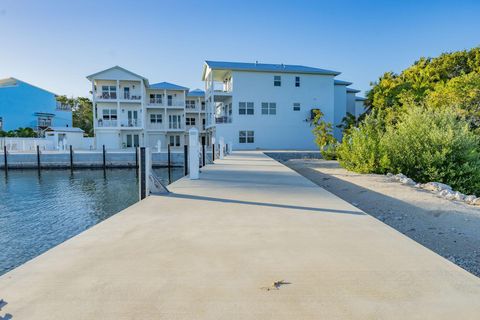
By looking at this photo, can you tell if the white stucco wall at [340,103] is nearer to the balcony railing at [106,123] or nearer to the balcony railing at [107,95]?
the balcony railing at [106,123]

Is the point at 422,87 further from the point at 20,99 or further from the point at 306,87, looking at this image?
the point at 20,99

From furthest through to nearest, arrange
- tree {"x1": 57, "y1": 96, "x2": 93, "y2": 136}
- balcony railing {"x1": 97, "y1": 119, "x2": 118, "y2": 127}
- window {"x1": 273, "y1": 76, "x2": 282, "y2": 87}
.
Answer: tree {"x1": 57, "y1": 96, "x2": 93, "y2": 136} < window {"x1": 273, "y1": 76, "x2": 282, "y2": 87} < balcony railing {"x1": 97, "y1": 119, "x2": 118, "y2": 127}

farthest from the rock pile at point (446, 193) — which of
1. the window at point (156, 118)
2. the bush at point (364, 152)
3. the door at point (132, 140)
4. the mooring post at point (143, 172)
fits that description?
the window at point (156, 118)

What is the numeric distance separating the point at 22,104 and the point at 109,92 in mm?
17958

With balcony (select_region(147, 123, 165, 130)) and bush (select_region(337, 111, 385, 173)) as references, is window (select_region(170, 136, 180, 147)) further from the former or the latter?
bush (select_region(337, 111, 385, 173))

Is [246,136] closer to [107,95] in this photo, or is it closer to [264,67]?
[264,67]

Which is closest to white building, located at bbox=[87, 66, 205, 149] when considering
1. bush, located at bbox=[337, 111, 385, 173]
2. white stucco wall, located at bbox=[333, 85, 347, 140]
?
white stucco wall, located at bbox=[333, 85, 347, 140]

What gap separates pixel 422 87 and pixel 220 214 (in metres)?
31.3

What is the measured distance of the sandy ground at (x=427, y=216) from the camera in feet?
17.1

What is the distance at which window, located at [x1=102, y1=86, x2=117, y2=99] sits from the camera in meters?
36.0

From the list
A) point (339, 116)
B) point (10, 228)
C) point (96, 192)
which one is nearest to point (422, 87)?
point (339, 116)

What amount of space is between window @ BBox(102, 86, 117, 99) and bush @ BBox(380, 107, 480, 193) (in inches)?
1219

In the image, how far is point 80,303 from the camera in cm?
245

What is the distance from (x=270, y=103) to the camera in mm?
35781
